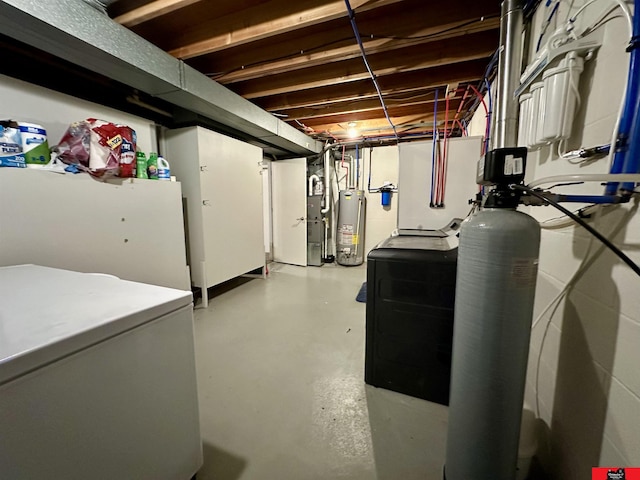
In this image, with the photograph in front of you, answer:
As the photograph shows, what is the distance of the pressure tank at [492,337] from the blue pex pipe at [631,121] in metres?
0.23

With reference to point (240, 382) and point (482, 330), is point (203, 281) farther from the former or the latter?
point (482, 330)

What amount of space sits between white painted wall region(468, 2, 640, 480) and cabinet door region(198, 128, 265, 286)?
2769 mm

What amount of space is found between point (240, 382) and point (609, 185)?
192cm

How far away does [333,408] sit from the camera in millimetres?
1424

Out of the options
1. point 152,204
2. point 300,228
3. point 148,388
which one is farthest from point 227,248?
point 148,388

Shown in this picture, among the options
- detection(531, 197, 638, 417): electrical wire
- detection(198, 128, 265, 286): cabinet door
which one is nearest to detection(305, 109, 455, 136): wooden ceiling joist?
detection(198, 128, 265, 286): cabinet door

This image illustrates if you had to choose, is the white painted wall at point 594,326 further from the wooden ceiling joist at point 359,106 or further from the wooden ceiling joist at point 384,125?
the wooden ceiling joist at point 384,125

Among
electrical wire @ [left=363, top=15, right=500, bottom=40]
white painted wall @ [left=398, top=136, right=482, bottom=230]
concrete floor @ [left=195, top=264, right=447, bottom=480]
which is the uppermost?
electrical wire @ [left=363, top=15, right=500, bottom=40]

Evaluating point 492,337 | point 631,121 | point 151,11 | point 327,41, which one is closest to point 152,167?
point 151,11

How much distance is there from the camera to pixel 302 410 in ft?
4.62

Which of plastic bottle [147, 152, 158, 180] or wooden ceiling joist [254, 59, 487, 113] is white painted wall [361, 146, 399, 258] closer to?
wooden ceiling joist [254, 59, 487, 113]

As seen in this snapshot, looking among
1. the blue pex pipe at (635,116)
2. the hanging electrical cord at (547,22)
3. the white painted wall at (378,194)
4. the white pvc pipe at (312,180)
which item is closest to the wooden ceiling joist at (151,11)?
the hanging electrical cord at (547,22)

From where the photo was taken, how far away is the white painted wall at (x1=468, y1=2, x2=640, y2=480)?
0.68 m

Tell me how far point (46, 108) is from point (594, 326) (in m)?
3.28
